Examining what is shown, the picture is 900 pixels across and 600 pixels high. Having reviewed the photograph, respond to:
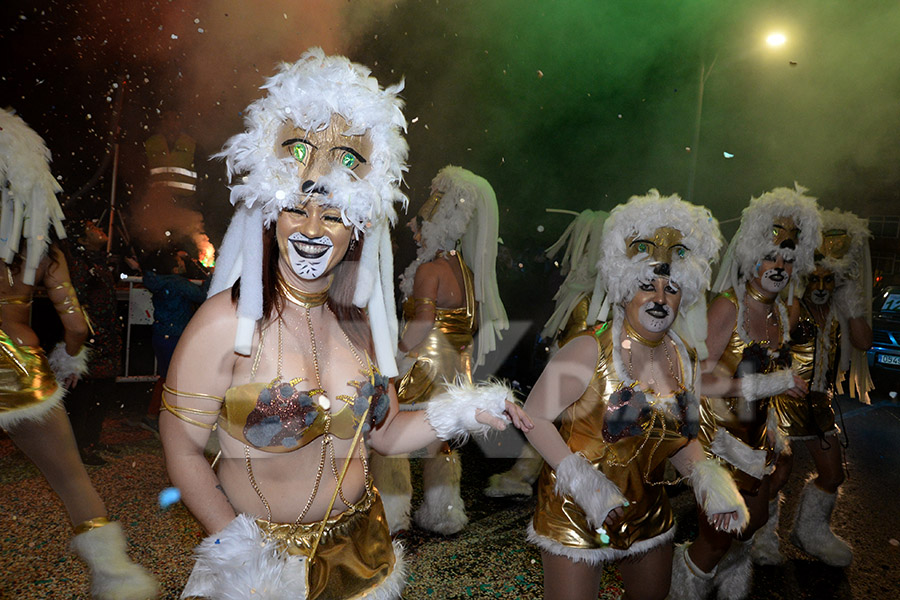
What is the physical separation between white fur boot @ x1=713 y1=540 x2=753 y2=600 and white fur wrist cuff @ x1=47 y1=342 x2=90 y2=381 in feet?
11.5

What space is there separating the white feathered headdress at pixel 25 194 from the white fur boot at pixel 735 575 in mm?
3669

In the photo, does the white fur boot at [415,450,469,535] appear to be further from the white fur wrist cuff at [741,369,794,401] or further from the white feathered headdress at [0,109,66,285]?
the white feathered headdress at [0,109,66,285]

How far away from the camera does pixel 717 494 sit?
2115 millimetres

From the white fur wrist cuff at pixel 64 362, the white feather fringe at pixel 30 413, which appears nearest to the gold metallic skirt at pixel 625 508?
the white feather fringe at pixel 30 413

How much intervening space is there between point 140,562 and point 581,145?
5.87 meters

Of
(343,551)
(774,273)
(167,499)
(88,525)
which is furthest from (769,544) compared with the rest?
(167,499)

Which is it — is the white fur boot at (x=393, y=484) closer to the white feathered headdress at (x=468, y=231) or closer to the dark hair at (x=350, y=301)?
the white feathered headdress at (x=468, y=231)

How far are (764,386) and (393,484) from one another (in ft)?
7.22

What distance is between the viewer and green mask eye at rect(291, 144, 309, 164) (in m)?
1.49

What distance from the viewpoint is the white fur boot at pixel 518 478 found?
172 inches

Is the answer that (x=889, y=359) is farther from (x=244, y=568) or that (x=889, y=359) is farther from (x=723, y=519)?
(x=244, y=568)

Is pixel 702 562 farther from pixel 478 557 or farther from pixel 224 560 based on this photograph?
pixel 224 560

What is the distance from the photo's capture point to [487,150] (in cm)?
569

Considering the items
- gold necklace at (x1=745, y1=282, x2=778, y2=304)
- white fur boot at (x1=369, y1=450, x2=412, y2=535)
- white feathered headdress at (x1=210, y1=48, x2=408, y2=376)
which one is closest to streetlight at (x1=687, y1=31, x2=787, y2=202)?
gold necklace at (x1=745, y1=282, x2=778, y2=304)
